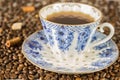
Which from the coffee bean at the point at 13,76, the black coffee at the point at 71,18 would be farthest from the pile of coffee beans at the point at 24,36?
the black coffee at the point at 71,18

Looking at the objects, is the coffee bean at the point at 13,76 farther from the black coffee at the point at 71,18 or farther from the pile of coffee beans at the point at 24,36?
the black coffee at the point at 71,18

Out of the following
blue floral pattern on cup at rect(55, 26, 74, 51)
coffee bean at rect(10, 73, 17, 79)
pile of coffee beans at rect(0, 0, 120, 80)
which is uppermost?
blue floral pattern on cup at rect(55, 26, 74, 51)

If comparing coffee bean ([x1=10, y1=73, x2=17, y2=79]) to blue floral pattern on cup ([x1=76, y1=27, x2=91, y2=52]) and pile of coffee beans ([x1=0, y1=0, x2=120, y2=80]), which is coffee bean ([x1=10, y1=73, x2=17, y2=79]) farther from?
blue floral pattern on cup ([x1=76, y1=27, x2=91, y2=52])

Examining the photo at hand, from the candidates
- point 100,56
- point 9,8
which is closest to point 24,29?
point 9,8

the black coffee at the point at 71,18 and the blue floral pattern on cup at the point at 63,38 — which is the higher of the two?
the black coffee at the point at 71,18

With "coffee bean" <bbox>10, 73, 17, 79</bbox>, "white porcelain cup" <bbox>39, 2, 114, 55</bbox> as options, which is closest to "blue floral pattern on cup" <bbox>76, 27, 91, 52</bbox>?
"white porcelain cup" <bbox>39, 2, 114, 55</bbox>

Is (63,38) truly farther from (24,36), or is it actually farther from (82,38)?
(24,36)
